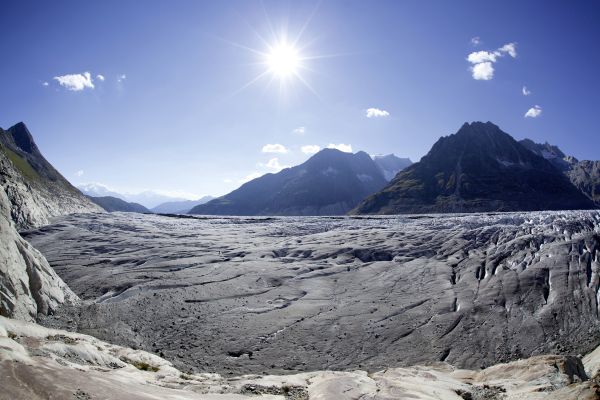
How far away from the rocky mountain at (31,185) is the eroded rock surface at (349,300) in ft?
62.3

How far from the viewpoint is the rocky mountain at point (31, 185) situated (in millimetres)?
55356

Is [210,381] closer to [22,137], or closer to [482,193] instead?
[482,193]

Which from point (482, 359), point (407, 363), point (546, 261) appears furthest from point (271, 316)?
point (546, 261)

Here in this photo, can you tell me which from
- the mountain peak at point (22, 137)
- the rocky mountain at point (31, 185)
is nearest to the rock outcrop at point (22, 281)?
the rocky mountain at point (31, 185)

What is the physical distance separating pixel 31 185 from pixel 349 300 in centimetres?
10209

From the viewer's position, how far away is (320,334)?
15656mm

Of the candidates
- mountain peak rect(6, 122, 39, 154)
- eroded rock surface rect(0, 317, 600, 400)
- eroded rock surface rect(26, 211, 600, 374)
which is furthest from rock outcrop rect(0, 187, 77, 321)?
mountain peak rect(6, 122, 39, 154)

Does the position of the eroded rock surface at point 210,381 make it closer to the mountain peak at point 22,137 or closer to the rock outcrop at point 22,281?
the rock outcrop at point 22,281

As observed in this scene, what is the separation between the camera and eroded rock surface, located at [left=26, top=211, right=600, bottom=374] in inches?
561

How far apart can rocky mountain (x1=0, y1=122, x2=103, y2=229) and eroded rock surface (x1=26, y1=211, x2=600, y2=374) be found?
19.0m

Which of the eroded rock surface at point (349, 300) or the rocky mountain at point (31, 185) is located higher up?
the rocky mountain at point (31, 185)

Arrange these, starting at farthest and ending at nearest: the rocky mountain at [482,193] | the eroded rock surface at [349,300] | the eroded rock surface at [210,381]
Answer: the rocky mountain at [482,193]
the eroded rock surface at [349,300]
the eroded rock surface at [210,381]

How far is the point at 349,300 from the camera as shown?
19594mm

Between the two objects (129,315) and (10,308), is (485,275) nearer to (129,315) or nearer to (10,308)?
(129,315)
